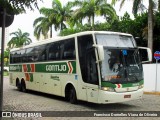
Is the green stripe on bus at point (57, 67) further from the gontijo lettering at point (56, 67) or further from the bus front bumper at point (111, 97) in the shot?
the bus front bumper at point (111, 97)

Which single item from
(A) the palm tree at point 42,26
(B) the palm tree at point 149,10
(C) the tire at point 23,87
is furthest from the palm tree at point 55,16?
(C) the tire at point 23,87

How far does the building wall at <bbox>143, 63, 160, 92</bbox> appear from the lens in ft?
61.8

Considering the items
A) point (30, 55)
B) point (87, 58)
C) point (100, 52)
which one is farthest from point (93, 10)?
point (100, 52)

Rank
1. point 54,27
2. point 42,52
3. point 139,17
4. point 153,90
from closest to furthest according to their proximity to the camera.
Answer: point 42,52 → point 153,90 → point 139,17 → point 54,27

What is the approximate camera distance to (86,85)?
1197 centimetres

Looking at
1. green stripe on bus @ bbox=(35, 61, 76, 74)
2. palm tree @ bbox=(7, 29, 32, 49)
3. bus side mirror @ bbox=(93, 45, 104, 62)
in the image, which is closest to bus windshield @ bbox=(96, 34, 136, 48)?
bus side mirror @ bbox=(93, 45, 104, 62)

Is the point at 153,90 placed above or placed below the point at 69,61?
below

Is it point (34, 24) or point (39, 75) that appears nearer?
point (39, 75)

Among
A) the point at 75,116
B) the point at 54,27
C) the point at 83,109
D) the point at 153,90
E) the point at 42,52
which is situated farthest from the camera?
the point at 54,27

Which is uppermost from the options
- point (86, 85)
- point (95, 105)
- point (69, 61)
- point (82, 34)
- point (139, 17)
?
point (139, 17)

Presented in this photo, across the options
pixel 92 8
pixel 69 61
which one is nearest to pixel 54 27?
pixel 92 8

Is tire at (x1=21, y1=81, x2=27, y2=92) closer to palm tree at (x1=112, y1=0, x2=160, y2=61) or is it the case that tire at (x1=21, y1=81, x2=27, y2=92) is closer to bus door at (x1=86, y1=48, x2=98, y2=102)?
bus door at (x1=86, y1=48, x2=98, y2=102)

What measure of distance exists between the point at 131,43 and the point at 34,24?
39636 millimetres

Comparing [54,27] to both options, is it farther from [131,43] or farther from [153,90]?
[131,43]
